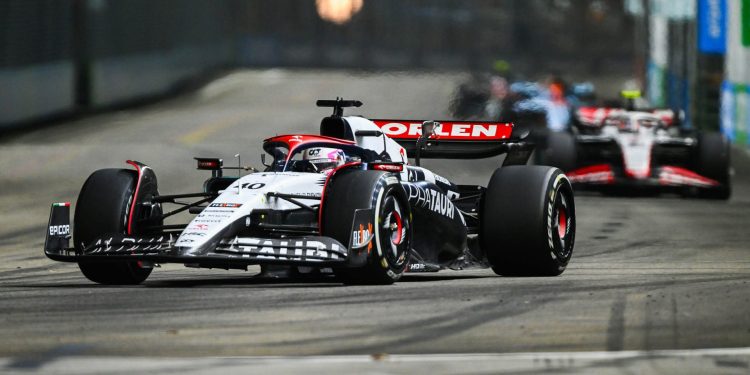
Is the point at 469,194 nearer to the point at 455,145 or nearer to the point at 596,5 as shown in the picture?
the point at 455,145

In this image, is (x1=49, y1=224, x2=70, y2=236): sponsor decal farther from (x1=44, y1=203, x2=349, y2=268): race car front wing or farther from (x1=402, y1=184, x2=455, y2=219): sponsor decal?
(x1=402, y1=184, x2=455, y2=219): sponsor decal

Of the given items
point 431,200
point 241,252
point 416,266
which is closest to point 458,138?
point 431,200

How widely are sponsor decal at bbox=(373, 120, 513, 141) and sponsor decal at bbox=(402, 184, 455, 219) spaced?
184 cm

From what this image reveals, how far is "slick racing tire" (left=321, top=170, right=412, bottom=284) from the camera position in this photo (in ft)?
39.1

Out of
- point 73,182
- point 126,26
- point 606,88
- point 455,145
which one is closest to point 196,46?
point 126,26


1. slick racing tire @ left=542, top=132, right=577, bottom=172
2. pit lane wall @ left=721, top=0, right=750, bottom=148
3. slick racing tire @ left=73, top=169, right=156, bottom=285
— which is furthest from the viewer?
pit lane wall @ left=721, top=0, right=750, bottom=148

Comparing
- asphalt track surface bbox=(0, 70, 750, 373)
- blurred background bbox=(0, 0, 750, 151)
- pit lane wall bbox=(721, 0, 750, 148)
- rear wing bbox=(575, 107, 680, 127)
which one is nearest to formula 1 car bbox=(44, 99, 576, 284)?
asphalt track surface bbox=(0, 70, 750, 373)

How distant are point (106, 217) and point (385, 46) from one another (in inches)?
2406

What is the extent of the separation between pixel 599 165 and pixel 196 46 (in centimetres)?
5055

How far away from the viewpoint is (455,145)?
51.0 ft

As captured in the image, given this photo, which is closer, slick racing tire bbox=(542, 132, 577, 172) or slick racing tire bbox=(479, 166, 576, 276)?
slick racing tire bbox=(479, 166, 576, 276)

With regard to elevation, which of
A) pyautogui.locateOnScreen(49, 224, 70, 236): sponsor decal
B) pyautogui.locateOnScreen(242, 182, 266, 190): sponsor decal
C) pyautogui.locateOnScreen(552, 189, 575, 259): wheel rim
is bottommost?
pyautogui.locateOnScreen(552, 189, 575, 259): wheel rim

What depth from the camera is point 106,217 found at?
12609mm

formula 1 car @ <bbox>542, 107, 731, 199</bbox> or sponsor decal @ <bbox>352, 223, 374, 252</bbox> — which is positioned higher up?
sponsor decal @ <bbox>352, 223, 374, 252</bbox>
